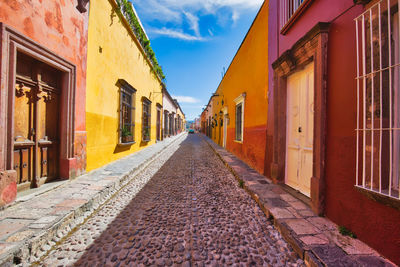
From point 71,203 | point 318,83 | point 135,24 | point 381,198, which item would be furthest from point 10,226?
point 135,24

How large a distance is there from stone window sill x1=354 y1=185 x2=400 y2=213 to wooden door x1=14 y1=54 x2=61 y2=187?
4.92 m

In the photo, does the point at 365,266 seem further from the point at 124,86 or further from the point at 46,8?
the point at 124,86

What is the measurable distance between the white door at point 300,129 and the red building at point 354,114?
0.02 metres

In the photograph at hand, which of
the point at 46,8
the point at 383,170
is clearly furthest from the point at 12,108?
the point at 383,170

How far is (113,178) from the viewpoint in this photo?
3930 millimetres

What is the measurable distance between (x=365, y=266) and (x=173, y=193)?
9.23 feet

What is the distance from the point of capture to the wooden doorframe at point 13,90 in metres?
2.37

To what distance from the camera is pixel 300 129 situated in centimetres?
334

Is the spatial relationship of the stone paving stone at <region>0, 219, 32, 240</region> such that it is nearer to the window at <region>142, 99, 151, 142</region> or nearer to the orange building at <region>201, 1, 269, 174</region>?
the orange building at <region>201, 1, 269, 174</region>

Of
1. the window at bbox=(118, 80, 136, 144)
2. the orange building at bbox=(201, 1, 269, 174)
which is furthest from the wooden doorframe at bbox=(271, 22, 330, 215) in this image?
the window at bbox=(118, 80, 136, 144)

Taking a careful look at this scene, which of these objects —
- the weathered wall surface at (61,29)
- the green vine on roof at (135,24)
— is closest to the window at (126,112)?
the weathered wall surface at (61,29)

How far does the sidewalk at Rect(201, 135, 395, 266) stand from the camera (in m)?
1.58

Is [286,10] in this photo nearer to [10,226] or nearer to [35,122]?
[35,122]

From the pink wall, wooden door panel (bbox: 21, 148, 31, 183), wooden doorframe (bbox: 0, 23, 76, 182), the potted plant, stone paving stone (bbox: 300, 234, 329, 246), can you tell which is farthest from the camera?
the potted plant
